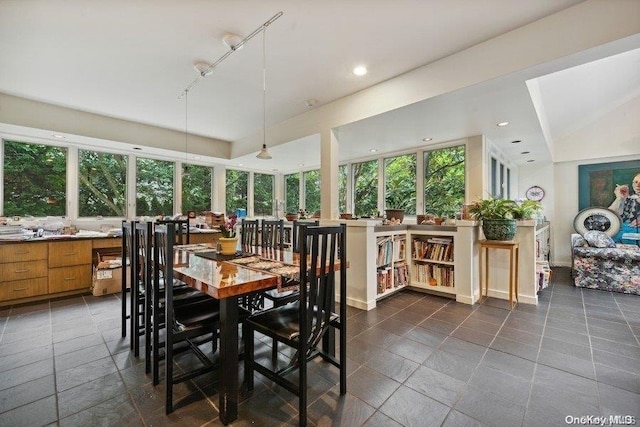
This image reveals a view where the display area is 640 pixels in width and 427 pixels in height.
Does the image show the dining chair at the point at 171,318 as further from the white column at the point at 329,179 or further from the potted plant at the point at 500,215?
the potted plant at the point at 500,215

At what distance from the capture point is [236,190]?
6.46 metres

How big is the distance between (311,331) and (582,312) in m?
3.32

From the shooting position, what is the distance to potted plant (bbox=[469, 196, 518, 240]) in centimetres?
320

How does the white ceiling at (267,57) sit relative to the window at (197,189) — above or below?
above

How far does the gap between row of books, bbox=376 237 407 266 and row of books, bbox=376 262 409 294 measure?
106 mm

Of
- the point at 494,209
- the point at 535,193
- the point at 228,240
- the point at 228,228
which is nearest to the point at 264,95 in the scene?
the point at 228,228

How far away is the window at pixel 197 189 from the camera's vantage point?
5613 millimetres


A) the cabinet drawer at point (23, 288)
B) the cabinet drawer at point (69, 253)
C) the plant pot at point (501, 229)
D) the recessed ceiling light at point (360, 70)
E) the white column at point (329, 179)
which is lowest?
the cabinet drawer at point (23, 288)

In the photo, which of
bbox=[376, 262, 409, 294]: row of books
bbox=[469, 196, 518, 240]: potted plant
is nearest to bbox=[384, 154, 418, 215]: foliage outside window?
bbox=[376, 262, 409, 294]: row of books

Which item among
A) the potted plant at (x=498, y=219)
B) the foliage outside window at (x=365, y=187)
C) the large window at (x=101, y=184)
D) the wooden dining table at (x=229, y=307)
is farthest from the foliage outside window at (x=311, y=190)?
the wooden dining table at (x=229, y=307)

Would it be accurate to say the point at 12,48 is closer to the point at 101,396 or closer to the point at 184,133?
the point at 184,133

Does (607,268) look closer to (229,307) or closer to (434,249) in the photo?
(434,249)

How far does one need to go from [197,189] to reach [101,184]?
160 cm

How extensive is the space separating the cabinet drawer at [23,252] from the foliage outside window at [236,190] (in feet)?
10.4
